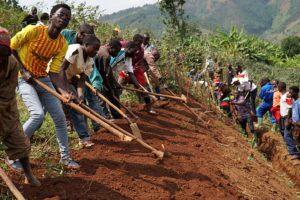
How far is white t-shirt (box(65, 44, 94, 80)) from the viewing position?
4.73m

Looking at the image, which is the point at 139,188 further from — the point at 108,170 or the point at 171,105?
the point at 171,105

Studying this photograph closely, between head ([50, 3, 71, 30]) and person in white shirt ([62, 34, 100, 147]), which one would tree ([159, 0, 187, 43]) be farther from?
head ([50, 3, 71, 30])

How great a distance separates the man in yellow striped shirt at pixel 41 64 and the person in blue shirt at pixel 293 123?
5.06 metres

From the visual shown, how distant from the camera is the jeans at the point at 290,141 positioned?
28.2ft

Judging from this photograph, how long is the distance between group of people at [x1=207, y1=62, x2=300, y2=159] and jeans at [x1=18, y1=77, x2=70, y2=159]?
5.17 m

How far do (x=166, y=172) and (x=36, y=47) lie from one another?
6.70 ft

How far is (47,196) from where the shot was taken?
11.9 ft

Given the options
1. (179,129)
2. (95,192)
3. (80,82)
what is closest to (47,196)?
(95,192)

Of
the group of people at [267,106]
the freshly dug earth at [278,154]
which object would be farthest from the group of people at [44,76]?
the freshly dug earth at [278,154]

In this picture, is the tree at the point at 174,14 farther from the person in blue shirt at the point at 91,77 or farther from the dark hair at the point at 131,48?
the person in blue shirt at the point at 91,77

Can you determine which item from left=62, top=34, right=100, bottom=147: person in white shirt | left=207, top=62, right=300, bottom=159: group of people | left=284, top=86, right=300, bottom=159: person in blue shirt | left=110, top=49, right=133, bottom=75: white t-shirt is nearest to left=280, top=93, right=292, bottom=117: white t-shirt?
left=207, top=62, right=300, bottom=159: group of people

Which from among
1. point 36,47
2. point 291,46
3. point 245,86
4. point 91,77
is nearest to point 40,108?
point 36,47

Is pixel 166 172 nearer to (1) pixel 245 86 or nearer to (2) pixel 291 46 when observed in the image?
(1) pixel 245 86

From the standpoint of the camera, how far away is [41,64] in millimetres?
4211
